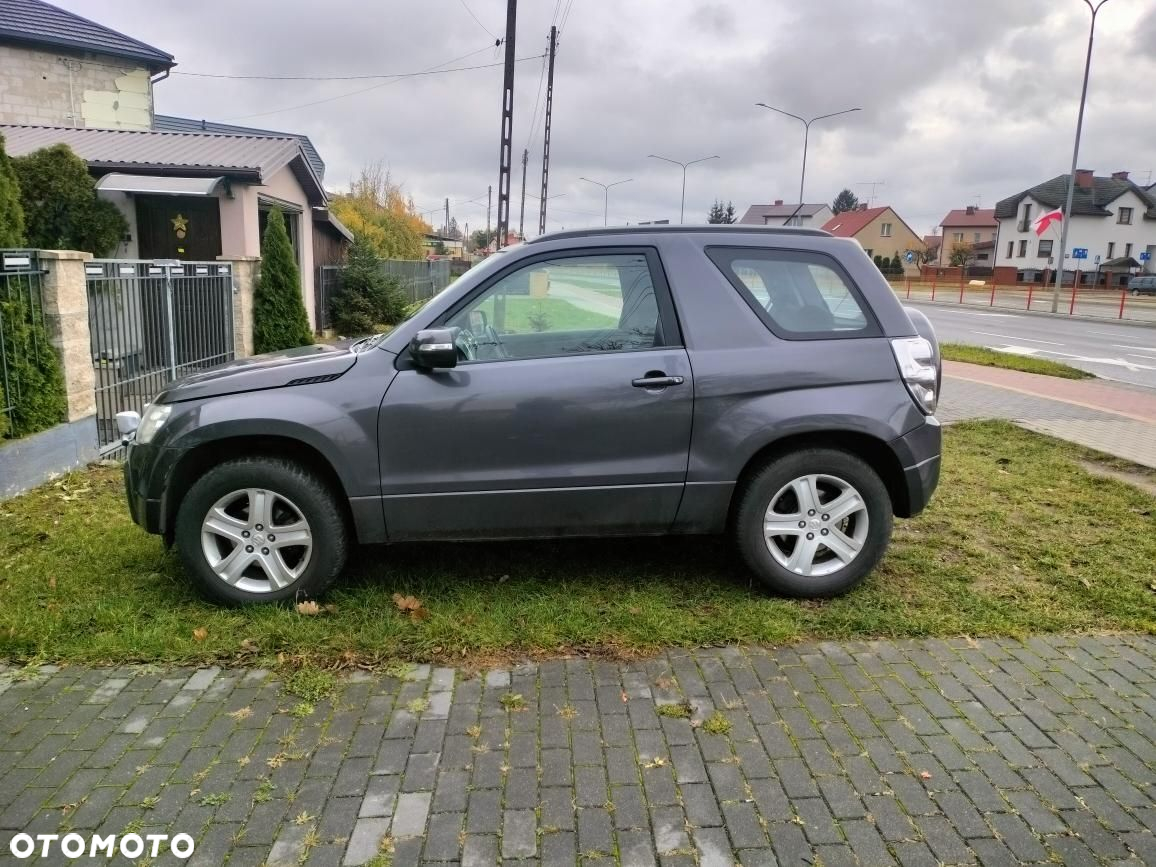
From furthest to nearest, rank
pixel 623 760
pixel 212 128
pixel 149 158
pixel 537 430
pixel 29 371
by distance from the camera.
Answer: pixel 212 128 → pixel 149 158 → pixel 29 371 → pixel 537 430 → pixel 623 760

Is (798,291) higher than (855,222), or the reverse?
(855,222)

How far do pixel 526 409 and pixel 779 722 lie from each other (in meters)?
1.78

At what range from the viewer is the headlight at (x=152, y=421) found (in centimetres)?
421

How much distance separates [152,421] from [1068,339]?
2385cm

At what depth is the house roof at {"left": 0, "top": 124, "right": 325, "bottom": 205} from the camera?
13977mm

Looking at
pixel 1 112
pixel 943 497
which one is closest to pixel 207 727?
pixel 943 497

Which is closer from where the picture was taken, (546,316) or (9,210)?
(546,316)

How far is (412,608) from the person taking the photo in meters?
4.25

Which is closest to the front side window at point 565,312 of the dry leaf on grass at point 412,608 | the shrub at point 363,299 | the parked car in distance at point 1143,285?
the dry leaf on grass at point 412,608

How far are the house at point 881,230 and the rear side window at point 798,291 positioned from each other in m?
Answer: 91.7

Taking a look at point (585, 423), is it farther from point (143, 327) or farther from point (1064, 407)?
point (1064, 407)

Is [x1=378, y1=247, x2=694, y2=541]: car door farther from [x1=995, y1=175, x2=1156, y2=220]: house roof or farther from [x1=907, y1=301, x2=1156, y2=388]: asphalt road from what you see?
[x1=995, y1=175, x2=1156, y2=220]: house roof

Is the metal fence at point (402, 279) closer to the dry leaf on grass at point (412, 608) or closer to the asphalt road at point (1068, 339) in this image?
the dry leaf on grass at point (412, 608)
